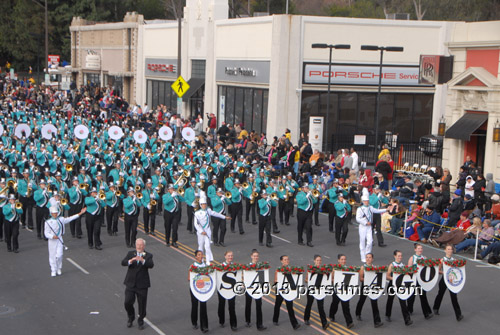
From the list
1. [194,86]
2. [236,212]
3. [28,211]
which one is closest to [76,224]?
[28,211]

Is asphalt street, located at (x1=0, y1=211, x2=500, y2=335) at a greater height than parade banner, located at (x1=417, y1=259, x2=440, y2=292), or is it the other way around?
parade banner, located at (x1=417, y1=259, x2=440, y2=292)

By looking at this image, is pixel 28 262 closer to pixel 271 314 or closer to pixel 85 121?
pixel 271 314

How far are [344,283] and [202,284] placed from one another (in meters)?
2.61

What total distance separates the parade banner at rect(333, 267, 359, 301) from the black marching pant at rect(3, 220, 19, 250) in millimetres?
9291

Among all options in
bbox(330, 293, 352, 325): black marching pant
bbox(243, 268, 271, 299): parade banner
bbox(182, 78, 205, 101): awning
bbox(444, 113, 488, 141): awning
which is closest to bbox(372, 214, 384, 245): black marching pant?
bbox(330, 293, 352, 325): black marching pant

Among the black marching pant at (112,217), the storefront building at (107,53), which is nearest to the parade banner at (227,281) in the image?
the black marching pant at (112,217)

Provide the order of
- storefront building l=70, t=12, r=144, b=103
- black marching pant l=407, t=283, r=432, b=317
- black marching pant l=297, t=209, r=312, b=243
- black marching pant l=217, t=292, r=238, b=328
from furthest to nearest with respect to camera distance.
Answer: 1. storefront building l=70, t=12, r=144, b=103
2. black marching pant l=297, t=209, r=312, b=243
3. black marching pant l=407, t=283, r=432, b=317
4. black marching pant l=217, t=292, r=238, b=328

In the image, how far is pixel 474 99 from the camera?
26406 mm

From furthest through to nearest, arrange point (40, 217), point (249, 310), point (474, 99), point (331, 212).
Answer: point (474, 99) < point (331, 212) < point (40, 217) < point (249, 310)

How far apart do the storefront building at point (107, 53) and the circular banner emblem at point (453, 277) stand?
41589mm

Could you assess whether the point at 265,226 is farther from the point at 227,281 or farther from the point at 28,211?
the point at 28,211

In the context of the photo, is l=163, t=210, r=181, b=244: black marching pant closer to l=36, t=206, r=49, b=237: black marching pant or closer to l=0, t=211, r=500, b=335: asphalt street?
l=0, t=211, r=500, b=335: asphalt street

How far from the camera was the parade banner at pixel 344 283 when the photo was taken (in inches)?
504

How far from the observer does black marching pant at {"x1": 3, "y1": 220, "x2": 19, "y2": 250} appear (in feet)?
59.4
